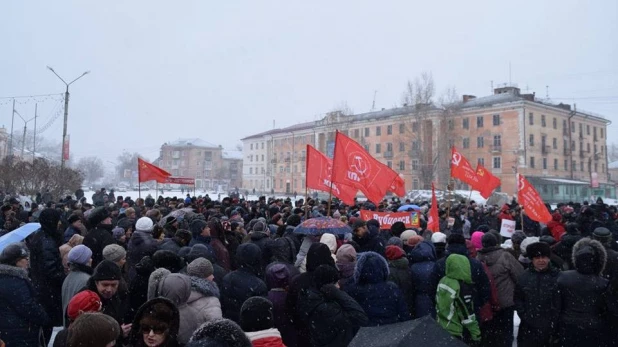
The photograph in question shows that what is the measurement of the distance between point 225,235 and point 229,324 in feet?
17.5

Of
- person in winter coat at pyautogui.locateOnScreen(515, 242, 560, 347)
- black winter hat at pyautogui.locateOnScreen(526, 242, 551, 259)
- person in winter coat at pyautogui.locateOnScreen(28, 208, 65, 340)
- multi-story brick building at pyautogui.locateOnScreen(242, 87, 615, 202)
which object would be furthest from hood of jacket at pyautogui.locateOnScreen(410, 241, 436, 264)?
multi-story brick building at pyautogui.locateOnScreen(242, 87, 615, 202)

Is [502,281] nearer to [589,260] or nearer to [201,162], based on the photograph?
[589,260]

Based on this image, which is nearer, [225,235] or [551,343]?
[551,343]

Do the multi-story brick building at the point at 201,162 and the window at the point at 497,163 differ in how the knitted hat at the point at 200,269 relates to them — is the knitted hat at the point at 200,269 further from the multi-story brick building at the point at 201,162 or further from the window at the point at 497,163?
the multi-story brick building at the point at 201,162

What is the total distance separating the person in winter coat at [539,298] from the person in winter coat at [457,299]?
593 mm

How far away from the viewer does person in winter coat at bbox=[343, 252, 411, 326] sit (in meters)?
4.78

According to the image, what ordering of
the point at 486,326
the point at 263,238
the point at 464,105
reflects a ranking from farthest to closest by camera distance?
the point at 464,105, the point at 263,238, the point at 486,326

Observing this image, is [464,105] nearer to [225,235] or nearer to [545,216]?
[545,216]

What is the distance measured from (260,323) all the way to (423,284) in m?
2.77

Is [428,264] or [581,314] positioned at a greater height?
[428,264]

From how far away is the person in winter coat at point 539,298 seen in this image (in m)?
5.20

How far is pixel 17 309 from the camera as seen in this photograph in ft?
14.4

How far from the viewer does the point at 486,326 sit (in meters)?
6.29

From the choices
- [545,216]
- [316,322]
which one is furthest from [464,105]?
[316,322]
